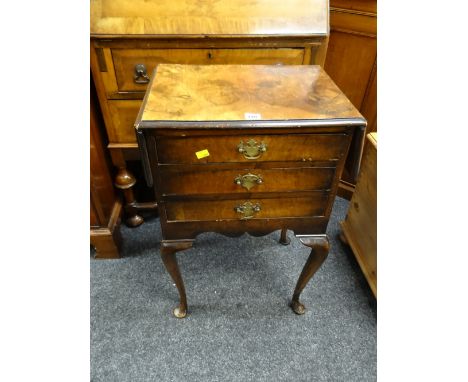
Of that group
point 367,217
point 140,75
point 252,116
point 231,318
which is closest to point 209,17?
point 140,75

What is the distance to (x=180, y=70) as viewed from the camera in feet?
3.42

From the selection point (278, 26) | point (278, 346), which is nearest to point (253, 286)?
point (278, 346)

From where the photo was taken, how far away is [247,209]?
1.00m

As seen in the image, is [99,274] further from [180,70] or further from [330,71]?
[330,71]

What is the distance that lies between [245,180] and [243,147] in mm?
110

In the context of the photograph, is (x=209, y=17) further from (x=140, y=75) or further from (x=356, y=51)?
(x=356, y=51)

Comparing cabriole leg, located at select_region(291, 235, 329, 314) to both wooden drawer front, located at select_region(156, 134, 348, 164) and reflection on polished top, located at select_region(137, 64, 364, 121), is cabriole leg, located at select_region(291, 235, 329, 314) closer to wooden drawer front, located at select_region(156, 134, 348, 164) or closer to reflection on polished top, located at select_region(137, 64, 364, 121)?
wooden drawer front, located at select_region(156, 134, 348, 164)

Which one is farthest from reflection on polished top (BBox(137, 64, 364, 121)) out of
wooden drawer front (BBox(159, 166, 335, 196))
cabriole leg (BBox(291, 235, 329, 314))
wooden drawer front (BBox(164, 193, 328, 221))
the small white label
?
cabriole leg (BBox(291, 235, 329, 314))

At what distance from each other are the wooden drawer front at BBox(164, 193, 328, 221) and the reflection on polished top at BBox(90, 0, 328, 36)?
2.11 feet

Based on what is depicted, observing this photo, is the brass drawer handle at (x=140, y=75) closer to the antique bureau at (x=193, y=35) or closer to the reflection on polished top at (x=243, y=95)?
the antique bureau at (x=193, y=35)

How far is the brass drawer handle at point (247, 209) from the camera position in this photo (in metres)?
0.99

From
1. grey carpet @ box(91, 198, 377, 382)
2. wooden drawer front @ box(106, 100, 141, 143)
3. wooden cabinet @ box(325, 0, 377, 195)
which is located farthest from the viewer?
wooden cabinet @ box(325, 0, 377, 195)

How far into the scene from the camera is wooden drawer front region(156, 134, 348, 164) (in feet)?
2.75

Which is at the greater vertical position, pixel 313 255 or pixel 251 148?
pixel 251 148
